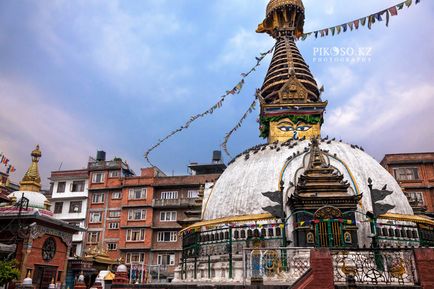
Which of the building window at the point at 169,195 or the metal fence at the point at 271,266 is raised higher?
the building window at the point at 169,195

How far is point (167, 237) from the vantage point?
45.4 m

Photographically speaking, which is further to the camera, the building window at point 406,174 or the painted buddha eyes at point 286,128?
the building window at point 406,174

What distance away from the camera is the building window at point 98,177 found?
49.8m

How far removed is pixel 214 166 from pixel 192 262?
35.7 metres

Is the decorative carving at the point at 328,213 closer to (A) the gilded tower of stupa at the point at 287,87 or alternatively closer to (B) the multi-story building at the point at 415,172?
(A) the gilded tower of stupa at the point at 287,87

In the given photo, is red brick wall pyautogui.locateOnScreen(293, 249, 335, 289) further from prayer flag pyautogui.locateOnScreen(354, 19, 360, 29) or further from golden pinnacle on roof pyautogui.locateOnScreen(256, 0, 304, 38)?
golden pinnacle on roof pyautogui.locateOnScreen(256, 0, 304, 38)

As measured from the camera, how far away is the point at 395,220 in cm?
1917

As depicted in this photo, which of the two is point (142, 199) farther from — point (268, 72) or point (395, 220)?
point (395, 220)

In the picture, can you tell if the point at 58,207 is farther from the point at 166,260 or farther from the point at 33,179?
the point at 33,179

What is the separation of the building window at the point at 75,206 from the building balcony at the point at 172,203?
433 inches

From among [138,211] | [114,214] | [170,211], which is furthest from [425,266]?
[114,214]

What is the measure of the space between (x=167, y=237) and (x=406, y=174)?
93.4 ft

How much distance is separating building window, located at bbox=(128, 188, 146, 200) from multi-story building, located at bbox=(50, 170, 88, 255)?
652 cm

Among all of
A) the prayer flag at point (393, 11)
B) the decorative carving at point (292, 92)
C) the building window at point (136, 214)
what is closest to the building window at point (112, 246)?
the building window at point (136, 214)
